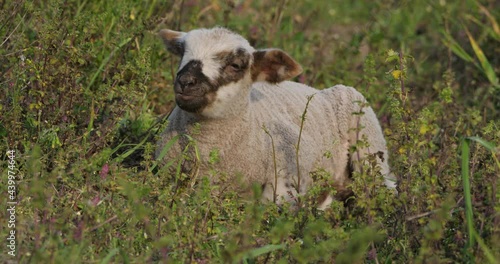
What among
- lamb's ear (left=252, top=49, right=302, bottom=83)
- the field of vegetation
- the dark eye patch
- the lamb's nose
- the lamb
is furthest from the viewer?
lamb's ear (left=252, top=49, right=302, bottom=83)

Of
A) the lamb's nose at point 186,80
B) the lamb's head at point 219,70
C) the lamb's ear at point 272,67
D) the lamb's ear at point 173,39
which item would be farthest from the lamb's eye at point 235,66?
the lamb's ear at point 173,39

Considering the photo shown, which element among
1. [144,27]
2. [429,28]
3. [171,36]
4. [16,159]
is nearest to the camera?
[16,159]

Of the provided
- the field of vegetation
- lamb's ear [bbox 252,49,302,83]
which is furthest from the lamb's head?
the field of vegetation

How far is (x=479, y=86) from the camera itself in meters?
9.66

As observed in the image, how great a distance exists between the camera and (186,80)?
6.00 meters

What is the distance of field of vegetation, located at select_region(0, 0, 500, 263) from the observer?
189 inches

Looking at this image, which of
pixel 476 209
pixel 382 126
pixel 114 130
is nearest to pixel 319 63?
pixel 382 126

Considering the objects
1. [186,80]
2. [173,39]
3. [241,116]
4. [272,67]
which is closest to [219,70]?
[186,80]

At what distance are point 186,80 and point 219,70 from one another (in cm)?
31

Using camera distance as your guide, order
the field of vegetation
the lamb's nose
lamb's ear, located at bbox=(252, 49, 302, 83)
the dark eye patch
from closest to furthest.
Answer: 1. the field of vegetation
2. the lamb's nose
3. the dark eye patch
4. lamb's ear, located at bbox=(252, 49, 302, 83)

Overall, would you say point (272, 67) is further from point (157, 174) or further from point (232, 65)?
point (157, 174)

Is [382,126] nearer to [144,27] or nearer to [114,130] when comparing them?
[144,27]

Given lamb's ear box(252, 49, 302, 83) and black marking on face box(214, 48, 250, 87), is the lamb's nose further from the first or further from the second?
lamb's ear box(252, 49, 302, 83)

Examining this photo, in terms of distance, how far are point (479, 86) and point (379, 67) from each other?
1.16 meters
